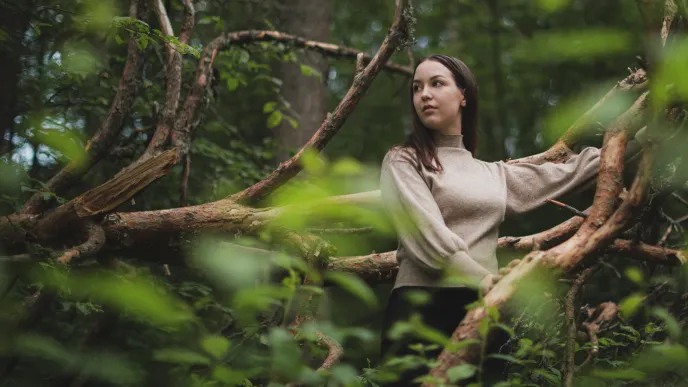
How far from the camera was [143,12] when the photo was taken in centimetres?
449

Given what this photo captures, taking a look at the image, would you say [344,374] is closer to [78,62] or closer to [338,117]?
[338,117]

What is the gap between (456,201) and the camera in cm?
286

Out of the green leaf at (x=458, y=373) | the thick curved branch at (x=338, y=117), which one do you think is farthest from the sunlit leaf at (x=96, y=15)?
the green leaf at (x=458, y=373)

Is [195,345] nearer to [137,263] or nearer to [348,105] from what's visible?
[348,105]

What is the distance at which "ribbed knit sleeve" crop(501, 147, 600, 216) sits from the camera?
3.08 meters

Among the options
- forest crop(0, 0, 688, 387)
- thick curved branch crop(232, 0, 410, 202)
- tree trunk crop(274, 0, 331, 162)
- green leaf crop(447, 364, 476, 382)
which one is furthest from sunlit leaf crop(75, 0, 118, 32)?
tree trunk crop(274, 0, 331, 162)

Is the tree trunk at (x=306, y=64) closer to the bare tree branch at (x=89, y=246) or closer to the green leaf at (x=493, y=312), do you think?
the bare tree branch at (x=89, y=246)

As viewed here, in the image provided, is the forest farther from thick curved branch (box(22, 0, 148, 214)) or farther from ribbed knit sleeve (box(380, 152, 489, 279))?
ribbed knit sleeve (box(380, 152, 489, 279))

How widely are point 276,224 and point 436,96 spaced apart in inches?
63.5

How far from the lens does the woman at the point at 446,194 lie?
2.67 metres

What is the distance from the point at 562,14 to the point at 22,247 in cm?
743

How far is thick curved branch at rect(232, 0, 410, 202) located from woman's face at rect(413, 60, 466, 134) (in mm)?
479

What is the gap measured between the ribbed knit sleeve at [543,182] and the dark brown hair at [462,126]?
271 mm

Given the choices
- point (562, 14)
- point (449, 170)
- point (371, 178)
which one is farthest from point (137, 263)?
point (562, 14)
